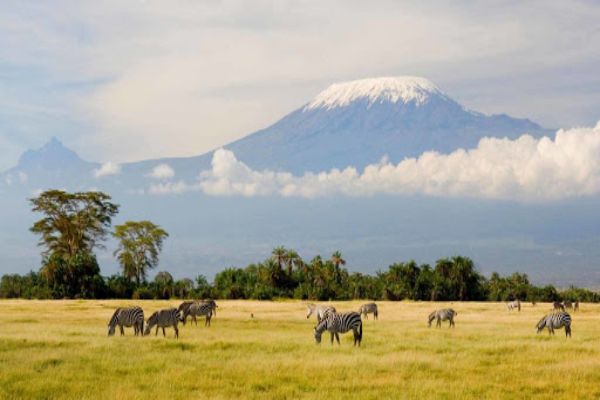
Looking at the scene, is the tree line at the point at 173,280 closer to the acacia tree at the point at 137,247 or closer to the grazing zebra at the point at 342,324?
the acacia tree at the point at 137,247

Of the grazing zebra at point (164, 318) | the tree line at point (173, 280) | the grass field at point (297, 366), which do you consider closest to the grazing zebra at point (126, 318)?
the grazing zebra at point (164, 318)

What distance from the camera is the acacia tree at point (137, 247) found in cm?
11531

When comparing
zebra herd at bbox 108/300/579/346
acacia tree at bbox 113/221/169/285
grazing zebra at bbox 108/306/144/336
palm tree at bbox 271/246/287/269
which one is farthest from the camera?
acacia tree at bbox 113/221/169/285

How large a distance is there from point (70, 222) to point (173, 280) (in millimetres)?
17076

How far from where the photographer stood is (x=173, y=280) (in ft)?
365

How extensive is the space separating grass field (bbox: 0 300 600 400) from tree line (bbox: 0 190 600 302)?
6299 cm

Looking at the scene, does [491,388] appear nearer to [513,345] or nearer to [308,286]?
[513,345]

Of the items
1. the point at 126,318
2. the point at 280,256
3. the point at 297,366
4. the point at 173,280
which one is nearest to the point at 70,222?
the point at 173,280

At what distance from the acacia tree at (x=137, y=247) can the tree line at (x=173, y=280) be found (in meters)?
0.16

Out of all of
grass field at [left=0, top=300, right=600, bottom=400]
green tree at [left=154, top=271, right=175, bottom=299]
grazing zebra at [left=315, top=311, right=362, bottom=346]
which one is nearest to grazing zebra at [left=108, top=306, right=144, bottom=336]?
grass field at [left=0, top=300, right=600, bottom=400]

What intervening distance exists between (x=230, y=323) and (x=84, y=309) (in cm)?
2058

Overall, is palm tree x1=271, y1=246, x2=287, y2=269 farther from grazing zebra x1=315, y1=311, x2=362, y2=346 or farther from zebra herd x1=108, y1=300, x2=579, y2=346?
grazing zebra x1=315, y1=311, x2=362, y2=346

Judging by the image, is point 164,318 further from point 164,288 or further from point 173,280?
point 173,280

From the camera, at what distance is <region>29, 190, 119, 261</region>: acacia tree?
105 meters
